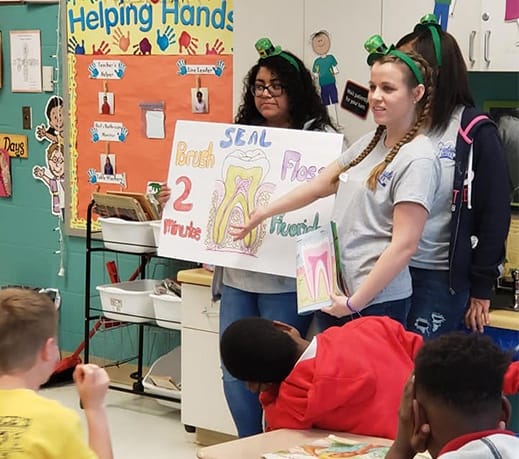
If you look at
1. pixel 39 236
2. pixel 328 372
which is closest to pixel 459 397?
pixel 328 372

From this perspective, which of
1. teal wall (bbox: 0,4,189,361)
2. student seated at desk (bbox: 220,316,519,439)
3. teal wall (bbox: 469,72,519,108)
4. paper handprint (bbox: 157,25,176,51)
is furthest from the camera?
teal wall (bbox: 0,4,189,361)

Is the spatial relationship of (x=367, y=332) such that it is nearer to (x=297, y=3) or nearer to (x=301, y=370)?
(x=301, y=370)

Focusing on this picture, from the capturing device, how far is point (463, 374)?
1.71m

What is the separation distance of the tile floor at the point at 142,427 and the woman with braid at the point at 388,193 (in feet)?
4.79

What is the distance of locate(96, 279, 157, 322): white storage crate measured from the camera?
457cm

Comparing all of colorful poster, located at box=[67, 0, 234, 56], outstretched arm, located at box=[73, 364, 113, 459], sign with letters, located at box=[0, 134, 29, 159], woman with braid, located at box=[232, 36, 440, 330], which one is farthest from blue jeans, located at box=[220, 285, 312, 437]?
sign with letters, located at box=[0, 134, 29, 159]

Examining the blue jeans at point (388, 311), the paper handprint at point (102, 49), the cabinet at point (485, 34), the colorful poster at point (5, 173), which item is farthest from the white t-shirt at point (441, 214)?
the colorful poster at point (5, 173)

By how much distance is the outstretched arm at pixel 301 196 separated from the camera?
3.20 metres

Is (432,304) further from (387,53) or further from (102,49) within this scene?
(102,49)

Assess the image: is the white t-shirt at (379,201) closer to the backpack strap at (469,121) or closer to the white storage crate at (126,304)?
the backpack strap at (469,121)

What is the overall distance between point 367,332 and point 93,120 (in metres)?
2.99

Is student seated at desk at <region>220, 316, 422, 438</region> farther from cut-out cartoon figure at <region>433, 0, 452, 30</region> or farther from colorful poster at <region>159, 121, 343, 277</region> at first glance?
cut-out cartoon figure at <region>433, 0, 452, 30</region>

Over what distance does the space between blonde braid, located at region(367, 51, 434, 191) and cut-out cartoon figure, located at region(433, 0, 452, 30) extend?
47 centimetres

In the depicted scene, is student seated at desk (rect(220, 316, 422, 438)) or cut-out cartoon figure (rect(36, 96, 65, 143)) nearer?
student seated at desk (rect(220, 316, 422, 438))
